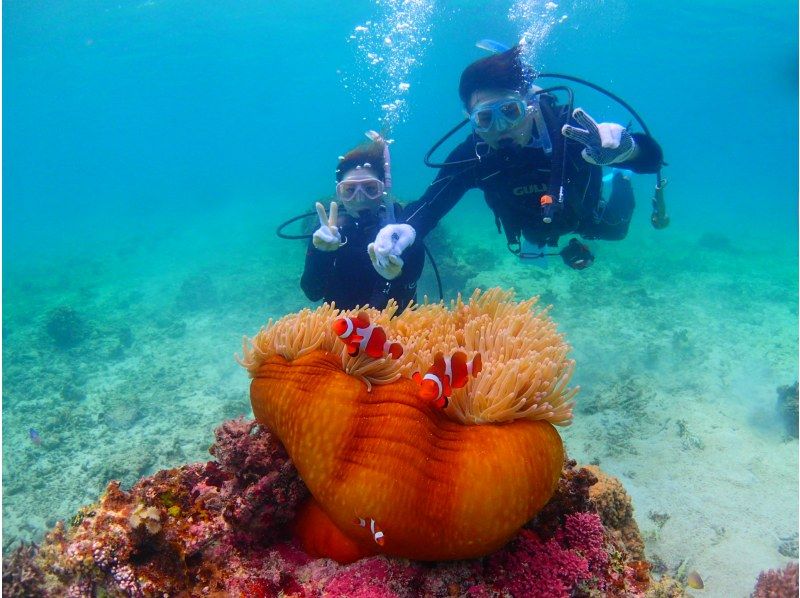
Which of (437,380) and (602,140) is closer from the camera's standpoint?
(437,380)

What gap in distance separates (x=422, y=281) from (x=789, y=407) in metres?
7.16

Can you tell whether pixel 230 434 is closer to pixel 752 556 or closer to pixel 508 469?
pixel 508 469

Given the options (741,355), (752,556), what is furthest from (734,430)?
(741,355)

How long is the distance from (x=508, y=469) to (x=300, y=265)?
507 inches

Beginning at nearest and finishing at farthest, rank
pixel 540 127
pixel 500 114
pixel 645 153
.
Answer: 1. pixel 645 153
2. pixel 500 114
3. pixel 540 127

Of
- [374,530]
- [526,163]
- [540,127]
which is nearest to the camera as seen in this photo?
[374,530]

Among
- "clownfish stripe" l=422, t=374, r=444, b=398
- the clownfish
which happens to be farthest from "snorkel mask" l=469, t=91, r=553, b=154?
"clownfish stripe" l=422, t=374, r=444, b=398

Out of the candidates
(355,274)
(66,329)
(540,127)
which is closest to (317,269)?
(355,274)

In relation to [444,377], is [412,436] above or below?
below

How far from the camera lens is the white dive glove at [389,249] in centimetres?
368

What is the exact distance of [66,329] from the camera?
1165 centimetres

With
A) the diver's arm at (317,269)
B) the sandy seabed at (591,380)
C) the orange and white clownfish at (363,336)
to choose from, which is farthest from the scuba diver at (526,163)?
the sandy seabed at (591,380)

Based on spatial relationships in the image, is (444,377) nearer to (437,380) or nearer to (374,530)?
(437,380)

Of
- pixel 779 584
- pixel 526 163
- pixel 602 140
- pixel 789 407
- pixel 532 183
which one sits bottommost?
pixel 779 584
